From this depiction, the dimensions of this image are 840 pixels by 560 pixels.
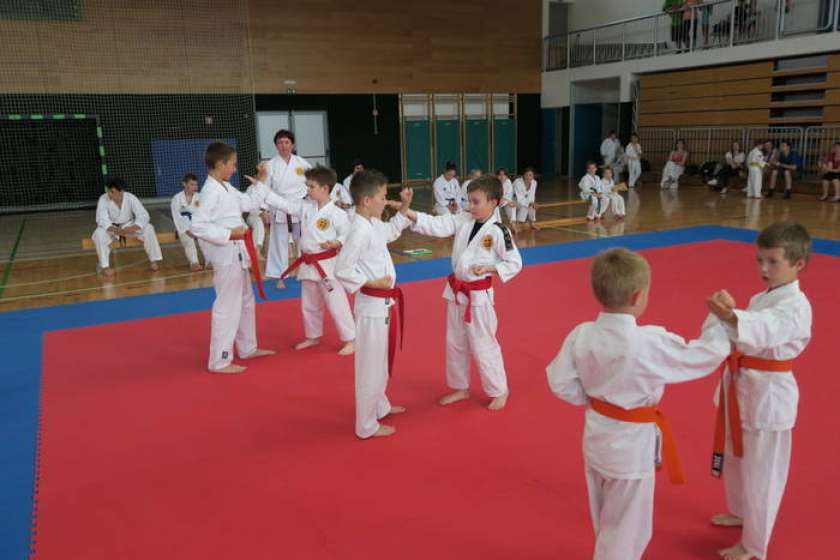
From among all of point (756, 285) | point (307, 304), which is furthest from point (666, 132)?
point (307, 304)

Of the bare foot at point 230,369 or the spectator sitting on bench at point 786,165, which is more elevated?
the spectator sitting on bench at point 786,165

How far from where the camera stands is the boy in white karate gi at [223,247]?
14.5 feet

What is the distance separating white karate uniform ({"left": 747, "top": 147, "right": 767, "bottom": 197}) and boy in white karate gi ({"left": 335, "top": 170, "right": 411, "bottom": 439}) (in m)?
13.2

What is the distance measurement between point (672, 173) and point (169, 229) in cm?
1264

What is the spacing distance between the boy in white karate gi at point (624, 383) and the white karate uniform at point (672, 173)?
52.7 ft

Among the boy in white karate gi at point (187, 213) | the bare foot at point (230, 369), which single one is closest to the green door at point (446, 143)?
the boy in white karate gi at point (187, 213)

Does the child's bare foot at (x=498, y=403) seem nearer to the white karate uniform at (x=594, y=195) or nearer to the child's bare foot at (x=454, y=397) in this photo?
the child's bare foot at (x=454, y=397)

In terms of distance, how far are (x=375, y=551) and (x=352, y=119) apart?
1634 centimetres

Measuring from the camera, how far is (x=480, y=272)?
141 inches

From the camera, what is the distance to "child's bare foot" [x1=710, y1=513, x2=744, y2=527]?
258 cm

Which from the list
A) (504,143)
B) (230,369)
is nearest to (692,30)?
(504,143)

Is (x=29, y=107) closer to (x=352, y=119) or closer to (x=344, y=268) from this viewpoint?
(x=352, y=119)

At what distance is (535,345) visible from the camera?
4926 millimetres

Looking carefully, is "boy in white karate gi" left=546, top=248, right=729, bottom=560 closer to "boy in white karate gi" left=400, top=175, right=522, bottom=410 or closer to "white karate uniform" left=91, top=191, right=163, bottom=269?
"boy in white karate gi" left=400, top=175, right=522, bottom=410
